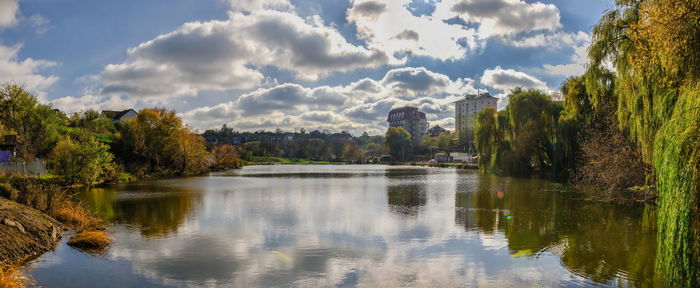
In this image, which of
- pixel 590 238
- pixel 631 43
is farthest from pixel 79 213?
pixel 631 43

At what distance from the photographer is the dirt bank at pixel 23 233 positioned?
37.4ft

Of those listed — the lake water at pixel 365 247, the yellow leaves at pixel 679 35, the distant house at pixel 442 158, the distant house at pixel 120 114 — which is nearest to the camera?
the yellow leaves at pixel 679 35

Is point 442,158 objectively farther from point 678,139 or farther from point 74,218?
point 678,139

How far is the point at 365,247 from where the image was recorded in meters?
13.3

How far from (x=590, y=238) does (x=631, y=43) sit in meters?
6.84

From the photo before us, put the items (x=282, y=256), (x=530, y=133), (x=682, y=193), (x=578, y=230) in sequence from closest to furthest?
1. (x=682, y=193)
2. (x=282, y=256)
3. (x=578, y=230)
4. (x=530, y=133)

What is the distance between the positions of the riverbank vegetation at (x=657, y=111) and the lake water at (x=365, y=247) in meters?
2.37

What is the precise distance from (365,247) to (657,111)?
823 cm

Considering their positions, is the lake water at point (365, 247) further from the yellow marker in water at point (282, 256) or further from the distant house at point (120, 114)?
the distant house at point (120, 114)

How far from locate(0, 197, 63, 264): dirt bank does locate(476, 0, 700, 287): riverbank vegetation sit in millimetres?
14226

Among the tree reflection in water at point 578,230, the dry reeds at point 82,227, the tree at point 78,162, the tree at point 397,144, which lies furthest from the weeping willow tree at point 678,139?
the tree at point 397,144

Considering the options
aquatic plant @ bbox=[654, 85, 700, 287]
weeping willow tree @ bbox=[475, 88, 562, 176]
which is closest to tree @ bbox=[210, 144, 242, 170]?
weeping willow tree @ bbox=[475, 88, 562, 176]

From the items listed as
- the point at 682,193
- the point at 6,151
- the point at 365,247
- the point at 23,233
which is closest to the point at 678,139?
the point at 682,193

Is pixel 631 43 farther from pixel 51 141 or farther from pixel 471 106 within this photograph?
pixel 471 106
